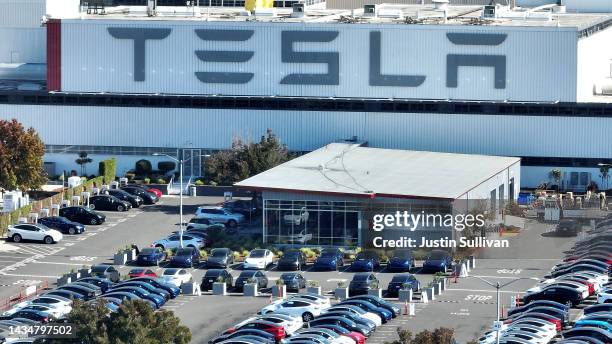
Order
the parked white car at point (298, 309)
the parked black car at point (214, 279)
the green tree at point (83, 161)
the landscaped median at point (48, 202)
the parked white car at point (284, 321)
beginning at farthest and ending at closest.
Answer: the green tree at point (83, 161)
the landscaped median at point (48, 202)
the parked black car at point (214, 279)
the parked white car at point (298, 309)
the parked white car at point (284, 321)

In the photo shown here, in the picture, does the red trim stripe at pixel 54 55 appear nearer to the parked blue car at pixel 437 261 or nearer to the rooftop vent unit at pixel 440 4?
the rooftop vent unit at pixel 440 4

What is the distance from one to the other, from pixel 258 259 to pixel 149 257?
20.1 feet

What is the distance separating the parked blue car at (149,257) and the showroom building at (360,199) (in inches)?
273

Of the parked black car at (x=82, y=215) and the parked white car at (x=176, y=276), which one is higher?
the parked black car at (x=82, y=215)

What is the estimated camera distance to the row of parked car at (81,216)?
11100cm

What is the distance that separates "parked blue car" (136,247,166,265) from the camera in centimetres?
10456

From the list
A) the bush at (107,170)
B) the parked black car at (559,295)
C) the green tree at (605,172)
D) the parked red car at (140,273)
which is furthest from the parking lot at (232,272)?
the green tree at (605,172)

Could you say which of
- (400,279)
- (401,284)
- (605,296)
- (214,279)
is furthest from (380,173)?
(605,296)

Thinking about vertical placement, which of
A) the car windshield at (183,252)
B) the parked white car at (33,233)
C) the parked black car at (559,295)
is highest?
the parked white car at (33,233)

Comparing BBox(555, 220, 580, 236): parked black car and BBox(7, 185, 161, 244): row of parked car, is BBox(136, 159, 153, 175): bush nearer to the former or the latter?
BBox(7, 185, 161, 244): row of parked car

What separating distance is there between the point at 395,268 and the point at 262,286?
836 centimetres

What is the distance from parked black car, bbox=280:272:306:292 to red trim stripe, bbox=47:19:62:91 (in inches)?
1470

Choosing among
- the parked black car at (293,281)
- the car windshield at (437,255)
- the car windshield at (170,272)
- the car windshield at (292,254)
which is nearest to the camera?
the parked black car at (293,281)

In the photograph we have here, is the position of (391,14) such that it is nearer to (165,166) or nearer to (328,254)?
(165,166)
